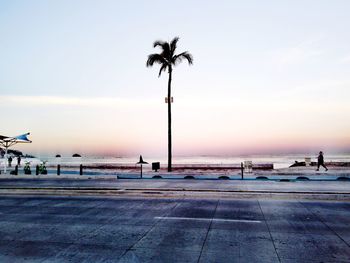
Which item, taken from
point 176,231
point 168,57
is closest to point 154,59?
point 168,57

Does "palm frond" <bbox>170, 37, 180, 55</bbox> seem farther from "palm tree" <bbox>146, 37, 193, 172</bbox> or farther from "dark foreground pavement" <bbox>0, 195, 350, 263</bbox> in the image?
"dark foreground pavement" <bbox>0, 195, 350, 263</bbox>

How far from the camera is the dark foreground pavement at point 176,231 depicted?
20.9ft

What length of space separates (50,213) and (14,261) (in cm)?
483

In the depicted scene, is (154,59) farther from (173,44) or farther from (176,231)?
(176,231)

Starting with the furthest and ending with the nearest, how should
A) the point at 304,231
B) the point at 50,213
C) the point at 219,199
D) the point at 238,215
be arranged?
the point at 219,199, the point at 50,213, the point at 238,215, the point at 304,231

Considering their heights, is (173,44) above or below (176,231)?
above

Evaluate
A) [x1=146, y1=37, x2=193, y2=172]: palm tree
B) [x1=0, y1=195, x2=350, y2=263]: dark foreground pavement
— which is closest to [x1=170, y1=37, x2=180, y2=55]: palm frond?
[x1=146, y1=37, x2=193, y2=172]: palm tree

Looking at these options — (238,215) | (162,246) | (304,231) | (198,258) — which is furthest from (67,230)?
(304,231)

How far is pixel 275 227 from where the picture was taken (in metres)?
8.54

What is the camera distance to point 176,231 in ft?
26.9

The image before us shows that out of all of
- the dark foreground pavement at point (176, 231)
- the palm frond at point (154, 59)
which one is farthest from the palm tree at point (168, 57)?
the dark foreground pavement at point (176, 231)

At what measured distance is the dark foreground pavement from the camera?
6379 millimetres

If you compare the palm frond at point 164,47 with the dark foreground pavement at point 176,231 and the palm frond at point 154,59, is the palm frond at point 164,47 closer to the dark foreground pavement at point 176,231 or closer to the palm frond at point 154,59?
the palm frond at point 154,59

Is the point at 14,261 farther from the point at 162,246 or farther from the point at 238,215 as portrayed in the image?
the point at 238,215
